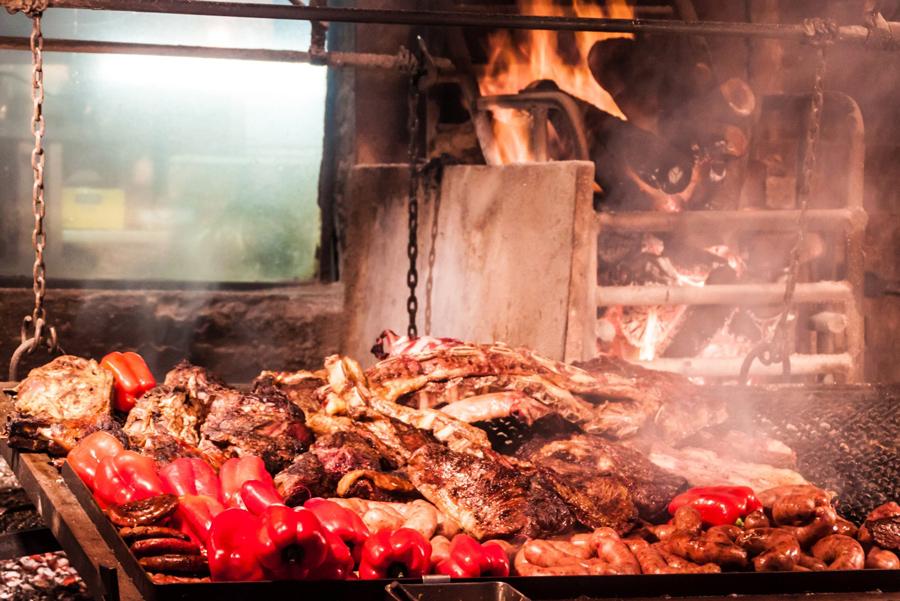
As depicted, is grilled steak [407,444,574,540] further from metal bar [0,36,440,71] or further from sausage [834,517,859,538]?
metal bar [0,36,440,71]

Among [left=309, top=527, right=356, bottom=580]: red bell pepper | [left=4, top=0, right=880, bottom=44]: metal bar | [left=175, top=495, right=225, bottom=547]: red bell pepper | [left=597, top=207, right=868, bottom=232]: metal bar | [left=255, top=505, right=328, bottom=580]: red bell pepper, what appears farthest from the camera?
[left=597, top=207, right=868, bottom=232]: metal bar

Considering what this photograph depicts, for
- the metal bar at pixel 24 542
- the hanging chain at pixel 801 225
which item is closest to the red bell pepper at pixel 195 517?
the metal bar at pixel 24 542

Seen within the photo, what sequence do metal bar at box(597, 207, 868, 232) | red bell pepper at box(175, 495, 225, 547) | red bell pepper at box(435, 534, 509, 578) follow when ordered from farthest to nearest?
metal bar at box(597, 207, 868, 232) → red bell pepper at box(175, 495, 225, 547) → red bell pepper at box(435, 534, 509, 578)

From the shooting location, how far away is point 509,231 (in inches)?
301

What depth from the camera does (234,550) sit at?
10.4 feet

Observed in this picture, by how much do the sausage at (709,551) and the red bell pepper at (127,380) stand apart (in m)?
2.78

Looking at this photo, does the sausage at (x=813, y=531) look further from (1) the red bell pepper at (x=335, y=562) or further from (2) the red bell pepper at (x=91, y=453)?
(2) the red bell pepper at (x=91, y=453)

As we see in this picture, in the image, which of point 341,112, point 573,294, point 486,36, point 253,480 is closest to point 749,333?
point 573,294

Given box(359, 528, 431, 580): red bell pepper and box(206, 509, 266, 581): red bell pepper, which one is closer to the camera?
box(206, 509, 266, 581): red bell pepper

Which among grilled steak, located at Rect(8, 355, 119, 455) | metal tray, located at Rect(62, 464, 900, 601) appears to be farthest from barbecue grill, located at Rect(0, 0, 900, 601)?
grilled steak, located at Rect(8, 355, 119, 455)

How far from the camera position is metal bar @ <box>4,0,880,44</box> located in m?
5.03

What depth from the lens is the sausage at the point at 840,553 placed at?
12.2ft

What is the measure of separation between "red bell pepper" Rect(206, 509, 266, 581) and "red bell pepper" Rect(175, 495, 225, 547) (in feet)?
1.13

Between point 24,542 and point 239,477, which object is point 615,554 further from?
point 24,542
